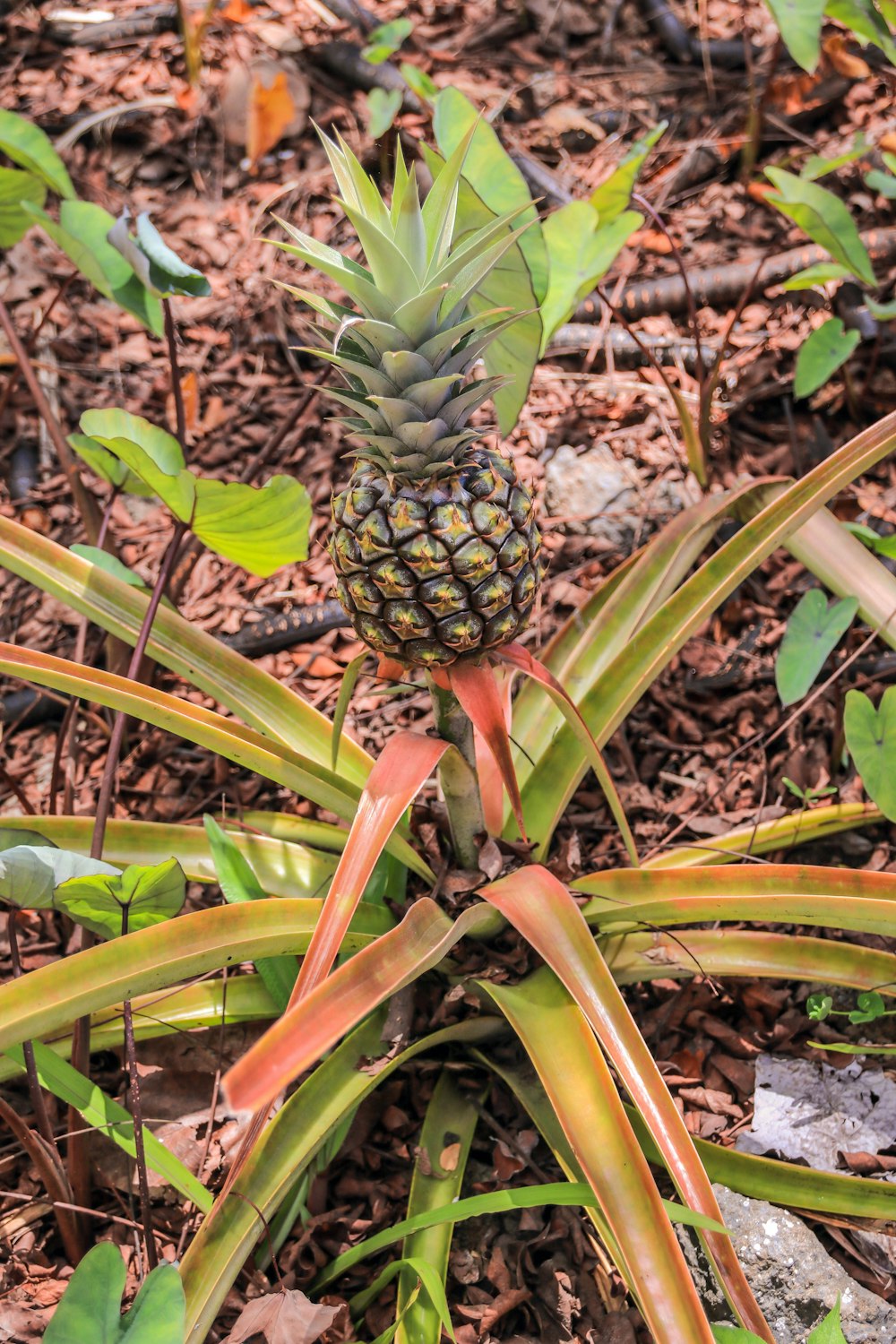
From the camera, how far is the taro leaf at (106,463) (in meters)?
1.89

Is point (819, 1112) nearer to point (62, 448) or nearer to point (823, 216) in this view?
point (823, 216)

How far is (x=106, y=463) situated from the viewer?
76.2 inches

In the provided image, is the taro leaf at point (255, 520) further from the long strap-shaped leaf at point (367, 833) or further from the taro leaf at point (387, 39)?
the taro leaf at point (387, 39)

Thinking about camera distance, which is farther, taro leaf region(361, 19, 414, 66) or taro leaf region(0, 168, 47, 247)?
taro leaf region(361, 19, 414, 66)

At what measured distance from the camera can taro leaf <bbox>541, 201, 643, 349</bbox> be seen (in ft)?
6.74

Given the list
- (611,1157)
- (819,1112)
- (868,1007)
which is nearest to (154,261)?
(611,1157)

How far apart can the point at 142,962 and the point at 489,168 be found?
1.59m

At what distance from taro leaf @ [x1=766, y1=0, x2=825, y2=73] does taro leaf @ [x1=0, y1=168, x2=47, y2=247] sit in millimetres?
1589

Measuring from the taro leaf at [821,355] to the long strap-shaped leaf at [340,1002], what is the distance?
1.36 metres

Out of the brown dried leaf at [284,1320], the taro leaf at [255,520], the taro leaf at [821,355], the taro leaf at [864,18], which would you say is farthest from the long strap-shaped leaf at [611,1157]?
the taro leaf at [864,18]

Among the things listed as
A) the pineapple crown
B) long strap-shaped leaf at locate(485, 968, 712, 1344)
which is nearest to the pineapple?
the pineapple crown

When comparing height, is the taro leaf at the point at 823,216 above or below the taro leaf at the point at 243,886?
above

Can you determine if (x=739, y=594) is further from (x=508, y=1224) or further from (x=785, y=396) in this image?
(x=508, y=1224)

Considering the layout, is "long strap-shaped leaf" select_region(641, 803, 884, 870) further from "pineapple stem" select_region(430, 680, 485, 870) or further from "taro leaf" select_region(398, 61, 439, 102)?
"taro leaf" select_region(398, 61, 439, 102)
